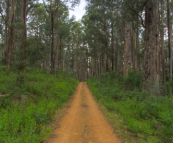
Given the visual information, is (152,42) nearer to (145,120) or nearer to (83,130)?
(145,120)

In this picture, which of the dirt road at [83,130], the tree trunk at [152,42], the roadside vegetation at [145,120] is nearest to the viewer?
the dirt road at [83,130]

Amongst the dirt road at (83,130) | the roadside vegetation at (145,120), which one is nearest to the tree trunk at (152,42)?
the roadside vegetation at (145,120)

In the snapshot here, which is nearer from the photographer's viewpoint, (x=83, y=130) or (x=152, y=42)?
(x=83, y=130)

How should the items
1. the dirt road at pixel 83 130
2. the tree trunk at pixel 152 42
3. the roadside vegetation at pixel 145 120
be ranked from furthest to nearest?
the tree trunk at pixel 152 42 < the roadside vegetation at pixel 145 120 < the dirt road at pixel 83 130

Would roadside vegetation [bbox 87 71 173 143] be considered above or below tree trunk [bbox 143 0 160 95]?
below

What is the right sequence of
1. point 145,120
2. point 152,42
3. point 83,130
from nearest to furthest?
point 83,130
point 145,120
point 152,42

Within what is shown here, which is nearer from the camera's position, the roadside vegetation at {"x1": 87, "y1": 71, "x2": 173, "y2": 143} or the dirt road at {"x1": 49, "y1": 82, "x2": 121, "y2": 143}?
the dirt road at {"x1": 49, "y1": 82, "x2": 121, "y2": 143}

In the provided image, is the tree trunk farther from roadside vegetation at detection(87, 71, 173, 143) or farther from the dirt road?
the dirt road

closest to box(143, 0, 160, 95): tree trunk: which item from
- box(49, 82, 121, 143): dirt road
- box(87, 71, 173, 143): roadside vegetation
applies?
box(87, 71, 173, 143): roadside vegetation

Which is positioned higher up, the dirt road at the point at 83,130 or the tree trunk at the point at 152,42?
the tree trunk at the point at 152,42

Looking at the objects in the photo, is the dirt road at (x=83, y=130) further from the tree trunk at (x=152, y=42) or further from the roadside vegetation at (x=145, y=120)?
the tree trunk at (x=152, y=42)

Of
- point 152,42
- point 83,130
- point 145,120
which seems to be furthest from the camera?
point 152,42

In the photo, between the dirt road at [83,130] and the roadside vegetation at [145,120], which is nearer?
the dirt road at [83,130]

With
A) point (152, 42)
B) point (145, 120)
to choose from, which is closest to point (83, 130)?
point (145, 120)
